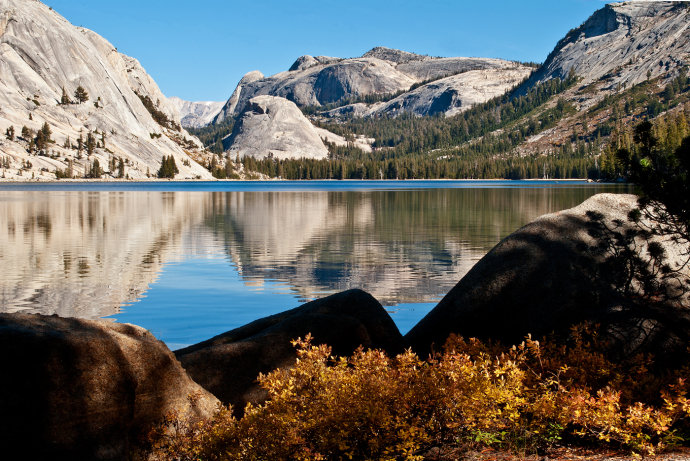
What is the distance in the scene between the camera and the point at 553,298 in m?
9.58

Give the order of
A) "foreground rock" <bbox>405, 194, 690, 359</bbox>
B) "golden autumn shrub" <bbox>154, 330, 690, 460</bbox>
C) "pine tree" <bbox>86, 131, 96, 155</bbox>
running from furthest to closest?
1. "pine tree" <bbox>86, 131, 96, 155</bbox>
2. "foreground rock" <bbox>405, 194, 690, 359</bbox>
3. "golden autumn shrub" <bbox>154, 330, 690, 460</bbox>

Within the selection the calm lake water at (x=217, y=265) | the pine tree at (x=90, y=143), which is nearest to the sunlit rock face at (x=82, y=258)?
the calm lake water at (x=217, y=265)

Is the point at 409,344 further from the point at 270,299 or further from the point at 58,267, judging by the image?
the point at 58,267

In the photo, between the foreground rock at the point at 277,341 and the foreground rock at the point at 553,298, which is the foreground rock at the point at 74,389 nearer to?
the foreground rock at the point at 277,341

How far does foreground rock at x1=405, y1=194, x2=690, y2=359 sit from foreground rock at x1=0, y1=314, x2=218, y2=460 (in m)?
5.28

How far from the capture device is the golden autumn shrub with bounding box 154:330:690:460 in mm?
6043

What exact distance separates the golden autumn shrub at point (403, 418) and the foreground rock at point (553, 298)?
194cm

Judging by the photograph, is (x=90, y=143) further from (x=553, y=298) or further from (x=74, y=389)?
(x=74, y=389)

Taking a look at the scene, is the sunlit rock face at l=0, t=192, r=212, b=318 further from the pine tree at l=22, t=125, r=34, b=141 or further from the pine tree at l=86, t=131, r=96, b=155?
the pine tree at l=86, t=131, r=96, b=155

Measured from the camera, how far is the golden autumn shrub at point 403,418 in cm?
604

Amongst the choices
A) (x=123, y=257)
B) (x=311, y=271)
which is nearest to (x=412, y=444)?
(x=311, y=271)

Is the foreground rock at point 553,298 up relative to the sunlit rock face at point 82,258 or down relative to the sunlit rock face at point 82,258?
up

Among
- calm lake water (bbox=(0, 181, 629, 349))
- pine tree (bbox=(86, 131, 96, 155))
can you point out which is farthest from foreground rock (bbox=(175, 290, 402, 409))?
pine tree (bbox=(86, 131, 96, 155))

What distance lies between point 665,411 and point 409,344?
440 centimetres
